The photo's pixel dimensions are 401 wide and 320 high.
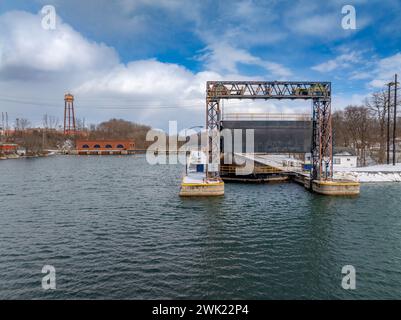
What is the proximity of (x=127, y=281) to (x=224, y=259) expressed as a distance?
4605 millimetres

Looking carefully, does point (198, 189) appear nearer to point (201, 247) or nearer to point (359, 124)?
point (201, 247)

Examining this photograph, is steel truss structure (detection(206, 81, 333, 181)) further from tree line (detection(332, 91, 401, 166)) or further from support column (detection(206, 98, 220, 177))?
tree line (detection(332, 91, 401, 166))

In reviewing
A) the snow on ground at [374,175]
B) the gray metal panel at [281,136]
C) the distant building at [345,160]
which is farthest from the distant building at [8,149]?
the snow on ground at [374,175]

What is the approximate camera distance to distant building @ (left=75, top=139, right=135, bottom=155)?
431ft

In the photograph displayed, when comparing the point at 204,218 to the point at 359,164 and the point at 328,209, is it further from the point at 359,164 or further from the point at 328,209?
the point at 359,164

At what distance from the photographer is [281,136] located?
56.2m

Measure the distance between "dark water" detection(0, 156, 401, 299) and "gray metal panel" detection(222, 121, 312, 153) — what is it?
100 ft

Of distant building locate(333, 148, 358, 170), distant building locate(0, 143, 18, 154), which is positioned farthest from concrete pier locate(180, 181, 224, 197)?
distant building locate(0, 143, 18, 154)

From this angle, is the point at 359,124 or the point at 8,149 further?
the point at 8,149

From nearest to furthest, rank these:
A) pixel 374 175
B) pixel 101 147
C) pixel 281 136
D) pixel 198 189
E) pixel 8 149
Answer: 1. pixel 198 189
2. pixel 374 175
3. pixel 281 136
4. pixel 8 149
5. pixel 101 147

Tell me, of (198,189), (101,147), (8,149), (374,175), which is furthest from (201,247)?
(101,147)

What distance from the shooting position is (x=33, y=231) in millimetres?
17297

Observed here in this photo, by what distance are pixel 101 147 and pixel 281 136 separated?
101657 mm

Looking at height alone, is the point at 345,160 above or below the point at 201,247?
above
